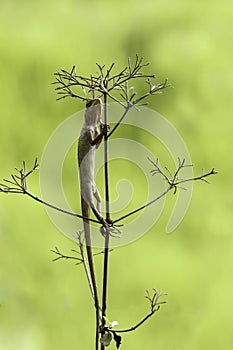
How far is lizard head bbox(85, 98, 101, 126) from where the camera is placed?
628mm

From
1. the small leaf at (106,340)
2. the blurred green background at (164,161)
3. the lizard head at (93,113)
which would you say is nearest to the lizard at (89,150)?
the lizard head at (93,113)

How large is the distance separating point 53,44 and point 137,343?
647mm

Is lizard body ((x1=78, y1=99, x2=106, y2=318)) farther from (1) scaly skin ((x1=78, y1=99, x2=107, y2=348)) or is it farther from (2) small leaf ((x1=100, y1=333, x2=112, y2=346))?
(2) small leaf ((x1=100, y1=333, x2=112, y2=346))

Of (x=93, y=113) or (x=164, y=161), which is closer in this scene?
(x=93, y=113)

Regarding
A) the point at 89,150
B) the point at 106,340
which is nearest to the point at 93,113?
the point at 89,150

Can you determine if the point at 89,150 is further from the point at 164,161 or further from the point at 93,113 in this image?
the point at 164,161

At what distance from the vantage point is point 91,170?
630 millimetres

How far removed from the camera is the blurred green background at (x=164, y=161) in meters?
1.10

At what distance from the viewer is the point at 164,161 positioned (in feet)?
3.83

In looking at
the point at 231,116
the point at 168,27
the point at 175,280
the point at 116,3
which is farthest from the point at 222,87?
the point at 175,280

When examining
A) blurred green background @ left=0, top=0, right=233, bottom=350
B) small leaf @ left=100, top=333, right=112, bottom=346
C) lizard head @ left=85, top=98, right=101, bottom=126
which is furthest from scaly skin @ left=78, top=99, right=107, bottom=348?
blurred green background @ left=0, top=0, right=233, bottom=350

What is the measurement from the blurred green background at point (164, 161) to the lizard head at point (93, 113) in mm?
538

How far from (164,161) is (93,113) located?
0.56 meters

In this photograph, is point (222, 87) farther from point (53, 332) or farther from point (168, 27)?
point (53, 332)
